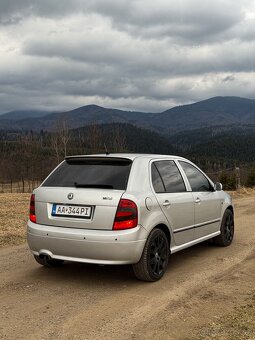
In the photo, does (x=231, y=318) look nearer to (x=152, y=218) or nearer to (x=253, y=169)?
(x=152, y=218)

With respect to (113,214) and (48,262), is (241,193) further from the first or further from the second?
(113,214)

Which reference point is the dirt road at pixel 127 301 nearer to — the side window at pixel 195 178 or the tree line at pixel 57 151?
the side window at pixel 195 178

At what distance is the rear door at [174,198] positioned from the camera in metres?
5.63

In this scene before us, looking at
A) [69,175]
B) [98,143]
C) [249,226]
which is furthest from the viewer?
[98,143]

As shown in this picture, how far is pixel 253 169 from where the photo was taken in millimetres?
34219

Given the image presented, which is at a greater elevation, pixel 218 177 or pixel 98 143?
pixel 98 143

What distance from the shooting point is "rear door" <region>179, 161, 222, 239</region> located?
648 cm

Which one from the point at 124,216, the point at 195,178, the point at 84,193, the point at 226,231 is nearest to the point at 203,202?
the point at 195,178

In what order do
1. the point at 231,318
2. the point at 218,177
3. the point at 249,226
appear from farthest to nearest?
the point at 218,177 < the point at 249,226 < the point at 231,318

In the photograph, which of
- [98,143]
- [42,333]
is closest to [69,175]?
[42,333]

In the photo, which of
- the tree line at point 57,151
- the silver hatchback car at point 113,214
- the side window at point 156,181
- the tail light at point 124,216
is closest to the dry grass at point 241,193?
the tree line at point 57,151

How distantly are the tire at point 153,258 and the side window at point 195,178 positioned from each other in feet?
4.56

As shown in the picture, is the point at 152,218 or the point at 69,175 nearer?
the point at 152,218

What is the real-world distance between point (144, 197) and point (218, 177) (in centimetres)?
2922
